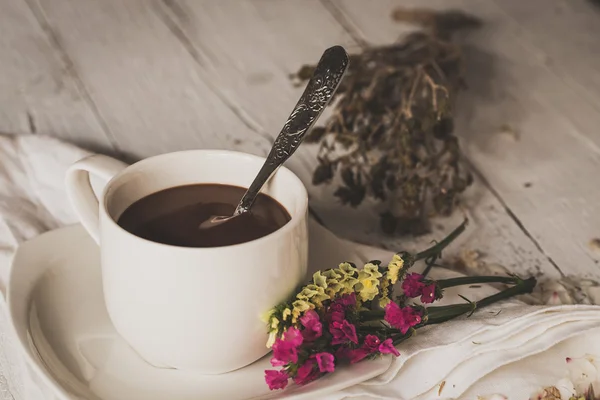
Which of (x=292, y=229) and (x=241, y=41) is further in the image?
(x=241, y=41)

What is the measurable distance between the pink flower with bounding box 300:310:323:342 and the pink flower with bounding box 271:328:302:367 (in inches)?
0.6

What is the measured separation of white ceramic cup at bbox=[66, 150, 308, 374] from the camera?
1.87ft

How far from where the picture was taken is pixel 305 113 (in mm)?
667

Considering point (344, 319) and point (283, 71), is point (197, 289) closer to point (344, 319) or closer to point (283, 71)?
point (344, 319)

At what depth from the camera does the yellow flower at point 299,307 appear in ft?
1.98

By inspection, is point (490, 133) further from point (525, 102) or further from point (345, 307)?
point (345, 307)

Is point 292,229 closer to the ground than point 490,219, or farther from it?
farther from it

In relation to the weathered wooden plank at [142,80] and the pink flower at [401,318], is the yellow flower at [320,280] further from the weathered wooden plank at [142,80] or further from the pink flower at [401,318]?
the weathered wooden plank at [142,80]

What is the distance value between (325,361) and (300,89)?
2.26ft

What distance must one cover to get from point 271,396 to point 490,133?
0.67 metres

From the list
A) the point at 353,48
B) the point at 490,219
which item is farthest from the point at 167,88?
the point at 490,219

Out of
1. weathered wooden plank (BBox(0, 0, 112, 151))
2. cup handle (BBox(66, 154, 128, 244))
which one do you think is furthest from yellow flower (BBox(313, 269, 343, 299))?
weathered wooden plank (BBox(0, 0, 112, 151))

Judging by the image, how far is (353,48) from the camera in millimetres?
1302

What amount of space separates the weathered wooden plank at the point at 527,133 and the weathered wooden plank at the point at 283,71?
37 mm
